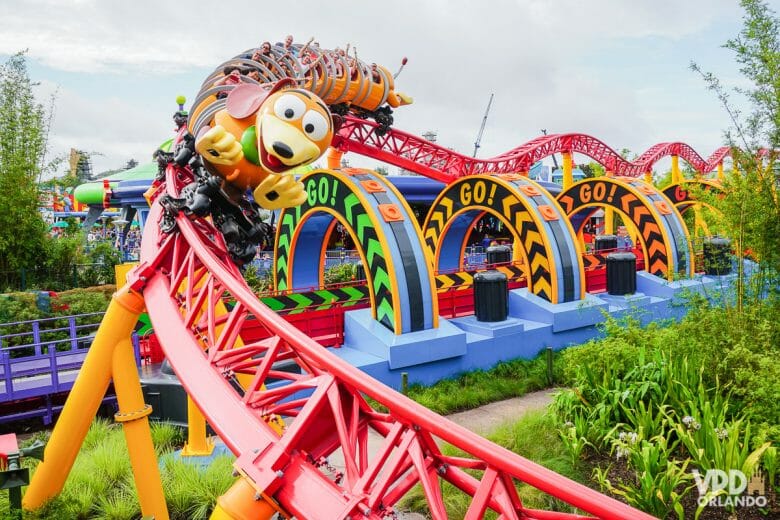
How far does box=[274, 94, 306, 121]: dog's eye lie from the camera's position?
13.9 feet

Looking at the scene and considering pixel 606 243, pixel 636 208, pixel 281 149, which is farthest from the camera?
pixel 606 243

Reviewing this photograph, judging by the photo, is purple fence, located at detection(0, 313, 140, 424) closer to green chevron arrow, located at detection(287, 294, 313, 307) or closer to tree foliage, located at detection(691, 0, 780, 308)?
green chevron arrow, located at detection(287, 294, 313, 307)

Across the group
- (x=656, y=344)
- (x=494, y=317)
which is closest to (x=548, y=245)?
(x=494, y=317)

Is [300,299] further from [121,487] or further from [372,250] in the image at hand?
[121,487]

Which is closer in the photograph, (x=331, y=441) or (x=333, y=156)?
(x=331, y=441)

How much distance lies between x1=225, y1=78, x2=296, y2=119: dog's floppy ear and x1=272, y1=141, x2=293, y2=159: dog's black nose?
A: 2.34 ft

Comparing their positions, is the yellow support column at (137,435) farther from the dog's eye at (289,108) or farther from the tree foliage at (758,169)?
the tree foliage at (758,169)

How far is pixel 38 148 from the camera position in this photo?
47.1 feet

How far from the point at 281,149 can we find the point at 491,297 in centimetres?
676

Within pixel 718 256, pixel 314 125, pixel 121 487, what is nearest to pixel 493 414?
pixel 121 487

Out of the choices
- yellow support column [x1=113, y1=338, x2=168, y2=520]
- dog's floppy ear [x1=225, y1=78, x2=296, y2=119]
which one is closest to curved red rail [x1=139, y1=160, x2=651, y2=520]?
yellow support column [x1=113, y1=338, x2=168, y2=520]

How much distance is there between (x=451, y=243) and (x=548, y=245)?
372 centimetres

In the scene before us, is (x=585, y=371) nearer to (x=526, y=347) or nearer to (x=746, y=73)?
(x=746, y=73)

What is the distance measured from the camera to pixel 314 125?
4.28 m
